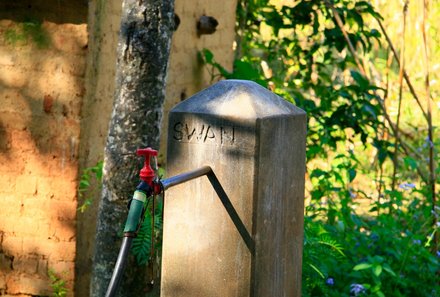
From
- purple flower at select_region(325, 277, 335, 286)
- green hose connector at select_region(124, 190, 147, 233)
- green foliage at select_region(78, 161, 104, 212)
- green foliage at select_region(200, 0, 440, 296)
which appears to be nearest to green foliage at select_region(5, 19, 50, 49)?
green foliage at select_region(78, 161, 104, 212)

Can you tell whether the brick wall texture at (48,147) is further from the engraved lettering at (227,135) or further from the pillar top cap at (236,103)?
the engraved lettering at (227,135)

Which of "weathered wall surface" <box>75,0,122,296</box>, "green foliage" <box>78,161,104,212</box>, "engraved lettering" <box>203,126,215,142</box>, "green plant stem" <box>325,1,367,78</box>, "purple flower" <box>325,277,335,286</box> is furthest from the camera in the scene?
"green plant stem" <box>325,1,367,78</box>

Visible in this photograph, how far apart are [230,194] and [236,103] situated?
0.94 feet

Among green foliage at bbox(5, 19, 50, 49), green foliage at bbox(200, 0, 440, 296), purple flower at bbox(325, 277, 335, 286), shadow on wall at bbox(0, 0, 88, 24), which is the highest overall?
shadow on wall at bbox(0, 0, 88, 24)

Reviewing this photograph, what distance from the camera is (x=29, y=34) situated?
17.4 ft

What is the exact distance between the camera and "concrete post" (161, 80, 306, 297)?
3.12m

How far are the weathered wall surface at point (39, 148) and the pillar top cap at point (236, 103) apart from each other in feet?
6.90

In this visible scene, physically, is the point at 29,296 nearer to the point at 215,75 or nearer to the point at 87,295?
the point at 87,295

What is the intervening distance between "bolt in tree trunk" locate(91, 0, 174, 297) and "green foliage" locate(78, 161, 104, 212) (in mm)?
669

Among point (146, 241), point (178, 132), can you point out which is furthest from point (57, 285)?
point (178, 132)

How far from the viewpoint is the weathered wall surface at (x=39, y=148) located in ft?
17.2

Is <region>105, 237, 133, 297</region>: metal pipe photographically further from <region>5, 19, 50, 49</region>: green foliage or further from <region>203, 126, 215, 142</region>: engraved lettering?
<region>5, 19, 50, 49</region>: green foliage

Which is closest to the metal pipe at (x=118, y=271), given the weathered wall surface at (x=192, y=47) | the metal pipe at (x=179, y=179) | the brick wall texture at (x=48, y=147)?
the metal pipe at (x=179, y=179)

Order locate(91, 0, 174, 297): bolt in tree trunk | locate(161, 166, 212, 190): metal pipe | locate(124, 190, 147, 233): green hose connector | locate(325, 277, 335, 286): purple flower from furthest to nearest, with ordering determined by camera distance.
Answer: locate(325, 277, 335, 286): purple flower → locate(91, 0, 174, 297): bolt in tree trunk → locate(161, 166, 212, 190): metal pipe → locate(124, 190, 147, 233): green hose connector
